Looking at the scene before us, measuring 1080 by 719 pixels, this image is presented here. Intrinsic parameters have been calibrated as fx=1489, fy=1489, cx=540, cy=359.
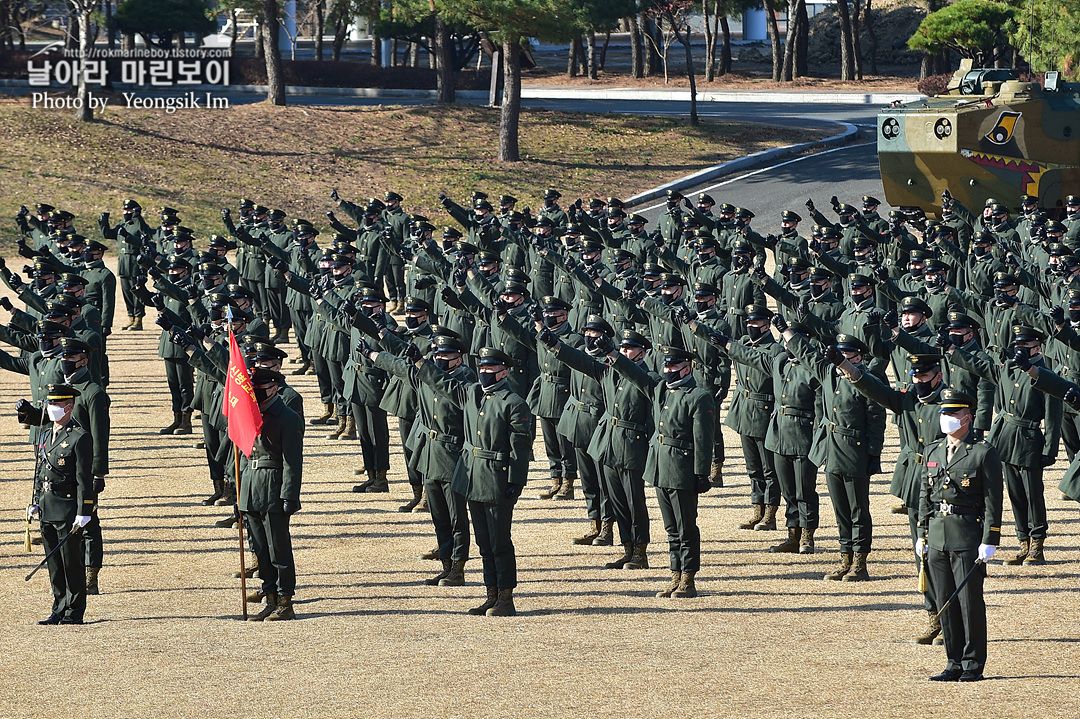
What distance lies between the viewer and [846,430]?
11.2 meters

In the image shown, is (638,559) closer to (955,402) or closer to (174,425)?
Result: (955,402)

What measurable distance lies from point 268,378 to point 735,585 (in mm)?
3773

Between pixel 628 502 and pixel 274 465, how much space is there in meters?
2.86

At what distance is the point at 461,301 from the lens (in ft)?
49.6

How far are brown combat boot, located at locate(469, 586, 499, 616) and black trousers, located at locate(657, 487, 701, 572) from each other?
1351 mm

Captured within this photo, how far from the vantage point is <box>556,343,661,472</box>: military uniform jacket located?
1147 cm

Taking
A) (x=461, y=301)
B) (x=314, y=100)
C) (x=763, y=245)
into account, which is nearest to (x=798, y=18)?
(x=314, y=100)

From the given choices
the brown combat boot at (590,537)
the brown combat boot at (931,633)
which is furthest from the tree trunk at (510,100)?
the brown combat boot at (931,633)

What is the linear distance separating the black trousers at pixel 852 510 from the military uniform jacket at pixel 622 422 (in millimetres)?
1435

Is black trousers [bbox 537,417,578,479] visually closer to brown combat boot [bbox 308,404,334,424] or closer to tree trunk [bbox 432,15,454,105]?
brown combat boot [bbox 308,404,334,424]

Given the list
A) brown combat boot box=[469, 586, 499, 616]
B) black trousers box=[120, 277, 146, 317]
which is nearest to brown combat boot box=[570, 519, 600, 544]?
brown combat boot box=[469, 586, 499, 616]

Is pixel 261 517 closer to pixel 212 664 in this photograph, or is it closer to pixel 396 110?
pixel 212 664

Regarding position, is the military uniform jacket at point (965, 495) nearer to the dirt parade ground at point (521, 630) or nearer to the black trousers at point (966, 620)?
the black trousers at point (966, 620)

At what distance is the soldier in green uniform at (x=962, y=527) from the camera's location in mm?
8953
